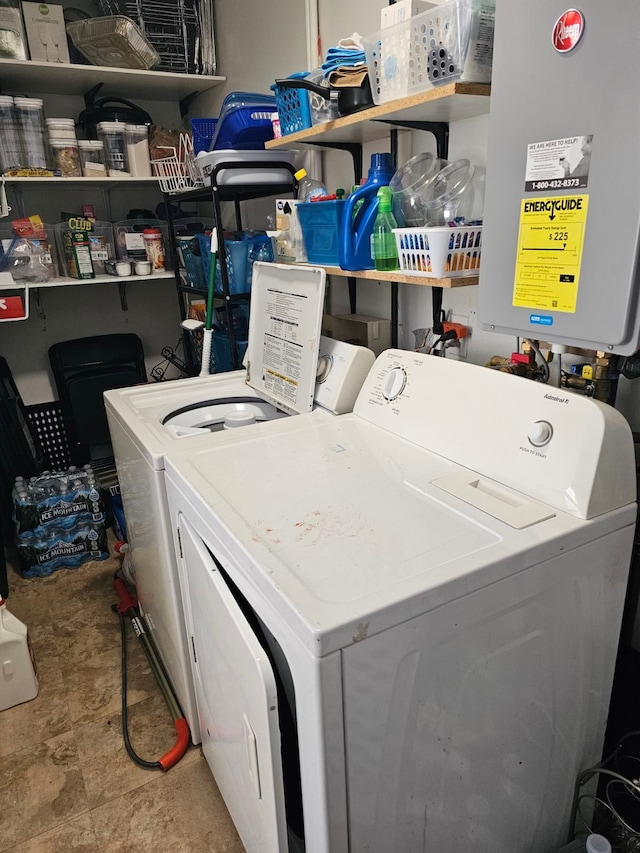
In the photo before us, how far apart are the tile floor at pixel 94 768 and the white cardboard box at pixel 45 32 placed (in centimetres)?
246

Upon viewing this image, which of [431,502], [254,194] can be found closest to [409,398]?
[431,502]

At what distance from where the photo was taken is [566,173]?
0.92 meters

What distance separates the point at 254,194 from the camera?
95.2 inches

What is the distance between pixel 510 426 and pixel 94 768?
4.94ft

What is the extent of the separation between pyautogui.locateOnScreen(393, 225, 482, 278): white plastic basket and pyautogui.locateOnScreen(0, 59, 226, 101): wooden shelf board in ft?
6.84

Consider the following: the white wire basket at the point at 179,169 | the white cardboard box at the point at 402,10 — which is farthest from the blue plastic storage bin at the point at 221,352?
the white cardboard box at the point at 402,10

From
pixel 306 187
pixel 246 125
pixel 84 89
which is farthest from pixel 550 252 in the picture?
pixel 84 89

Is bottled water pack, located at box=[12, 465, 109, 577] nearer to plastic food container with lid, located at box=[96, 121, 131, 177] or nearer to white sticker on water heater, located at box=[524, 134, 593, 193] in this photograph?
plastic food container with lid, located at box=[96, 121, 131, 177]

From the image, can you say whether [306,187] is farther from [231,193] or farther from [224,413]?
[224,413]

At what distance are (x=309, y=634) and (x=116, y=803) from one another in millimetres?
1209

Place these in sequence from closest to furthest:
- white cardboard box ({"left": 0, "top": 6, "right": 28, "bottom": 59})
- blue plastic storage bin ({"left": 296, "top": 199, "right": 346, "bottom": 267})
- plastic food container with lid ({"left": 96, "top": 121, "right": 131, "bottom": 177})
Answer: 1. blue plastic storage bin ({"left": 296, "top": 199, "right": 346, "bottom": 267})
2. white cardboard box ({"left": 0, "top": 6, "right": 28, "bottom": 59})
3. plastic food container with lid ({"left": 96, "top": 121, "right": 131, "bottom": 177})

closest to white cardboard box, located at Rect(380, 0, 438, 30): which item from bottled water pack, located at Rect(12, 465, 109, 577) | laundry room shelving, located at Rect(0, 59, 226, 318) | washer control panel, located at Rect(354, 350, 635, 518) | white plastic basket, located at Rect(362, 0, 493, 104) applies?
white plastic basket, located at Rect(362, 0, 493, 104)

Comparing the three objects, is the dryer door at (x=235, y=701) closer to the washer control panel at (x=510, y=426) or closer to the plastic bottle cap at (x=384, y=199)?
the washer control panel at (x=510, y=426)

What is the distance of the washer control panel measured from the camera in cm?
96
